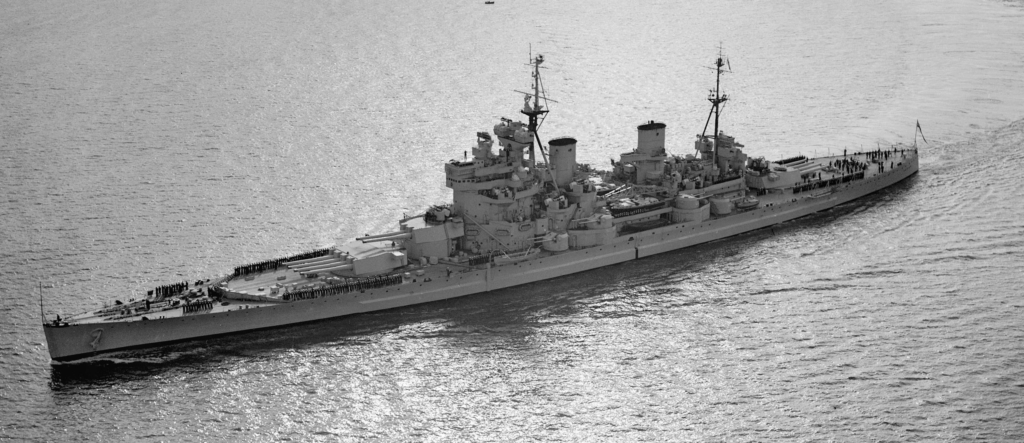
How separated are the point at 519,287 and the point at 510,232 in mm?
3021

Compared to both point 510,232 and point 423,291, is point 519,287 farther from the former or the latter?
point 423,291

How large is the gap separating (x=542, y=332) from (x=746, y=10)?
252 feet

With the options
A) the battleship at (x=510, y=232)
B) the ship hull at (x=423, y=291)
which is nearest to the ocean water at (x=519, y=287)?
the ship hull at (x=423, y=291)

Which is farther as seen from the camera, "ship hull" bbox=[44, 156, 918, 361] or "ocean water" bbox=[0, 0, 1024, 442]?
"ship hull" bbox=[44, 156, 918, 361]

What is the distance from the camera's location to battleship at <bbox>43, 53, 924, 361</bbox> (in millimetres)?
46781

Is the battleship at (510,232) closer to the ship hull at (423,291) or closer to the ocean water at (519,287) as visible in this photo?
the ship hull at (423,291)

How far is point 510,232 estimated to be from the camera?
2104 inches

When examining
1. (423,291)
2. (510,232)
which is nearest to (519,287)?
(510,232)

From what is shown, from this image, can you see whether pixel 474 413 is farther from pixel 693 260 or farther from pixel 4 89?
Answer: pixel 4 89

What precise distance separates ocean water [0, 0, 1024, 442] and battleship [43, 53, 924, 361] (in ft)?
3.73

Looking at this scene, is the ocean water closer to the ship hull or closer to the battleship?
the ship hull

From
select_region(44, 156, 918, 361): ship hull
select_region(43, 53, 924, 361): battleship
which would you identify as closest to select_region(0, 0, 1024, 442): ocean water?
select_region(44, 156, 918, 361): ship hull

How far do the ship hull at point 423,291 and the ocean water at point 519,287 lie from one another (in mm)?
706

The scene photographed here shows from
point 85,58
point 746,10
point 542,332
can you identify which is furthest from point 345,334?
point 746,10
